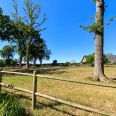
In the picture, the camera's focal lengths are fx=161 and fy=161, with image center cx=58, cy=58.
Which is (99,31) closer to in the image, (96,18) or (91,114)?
(96,18)

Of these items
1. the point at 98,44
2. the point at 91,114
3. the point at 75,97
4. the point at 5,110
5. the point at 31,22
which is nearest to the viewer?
the point at 5,110

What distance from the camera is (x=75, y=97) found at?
689 cm

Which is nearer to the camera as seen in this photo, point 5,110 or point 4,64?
point 5,110

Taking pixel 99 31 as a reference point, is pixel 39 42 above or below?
above

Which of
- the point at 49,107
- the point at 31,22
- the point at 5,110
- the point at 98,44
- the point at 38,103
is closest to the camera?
the point at 5,110

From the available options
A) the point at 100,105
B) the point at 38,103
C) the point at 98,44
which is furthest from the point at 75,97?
the point at 98,44

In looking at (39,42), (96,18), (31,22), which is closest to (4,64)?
(39,42)

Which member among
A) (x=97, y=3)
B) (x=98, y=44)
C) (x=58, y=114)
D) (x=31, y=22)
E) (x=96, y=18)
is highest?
(x=31, y=22)

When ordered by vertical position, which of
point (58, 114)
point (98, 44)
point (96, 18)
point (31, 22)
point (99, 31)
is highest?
point (31, 22)

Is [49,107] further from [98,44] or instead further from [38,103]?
[98,44]

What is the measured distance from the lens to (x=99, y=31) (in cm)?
1148

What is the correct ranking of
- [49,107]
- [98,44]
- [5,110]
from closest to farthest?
[5,110] → [49,107] → [98,44]

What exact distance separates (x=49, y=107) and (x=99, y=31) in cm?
759

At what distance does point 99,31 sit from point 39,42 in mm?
40666
